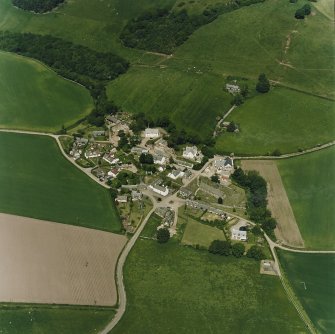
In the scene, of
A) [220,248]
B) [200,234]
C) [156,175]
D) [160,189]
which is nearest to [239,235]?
[220,248]

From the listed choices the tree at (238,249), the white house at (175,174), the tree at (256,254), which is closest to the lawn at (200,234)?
the tree at (238,249)

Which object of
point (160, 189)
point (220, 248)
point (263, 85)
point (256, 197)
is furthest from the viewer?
point (263, 85)

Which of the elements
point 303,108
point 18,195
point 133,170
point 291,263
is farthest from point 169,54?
point 291,263

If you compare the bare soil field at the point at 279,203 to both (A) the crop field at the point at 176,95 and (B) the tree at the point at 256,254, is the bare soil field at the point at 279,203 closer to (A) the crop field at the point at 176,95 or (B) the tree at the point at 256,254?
(B) the tree at the point at 256,254

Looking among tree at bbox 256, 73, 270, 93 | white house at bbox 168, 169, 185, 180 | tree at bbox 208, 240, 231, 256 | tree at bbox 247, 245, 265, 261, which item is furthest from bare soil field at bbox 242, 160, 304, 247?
tree at bbox 256, 73, 270, 93

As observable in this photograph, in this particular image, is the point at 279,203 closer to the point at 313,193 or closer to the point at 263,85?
the point at 313,193

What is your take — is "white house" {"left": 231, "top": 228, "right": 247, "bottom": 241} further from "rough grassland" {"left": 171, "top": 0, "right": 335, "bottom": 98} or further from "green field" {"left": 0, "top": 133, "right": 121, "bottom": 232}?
"rough grassland" {"left": 171, "top": 0, "right": 335, "bottom": 98}
